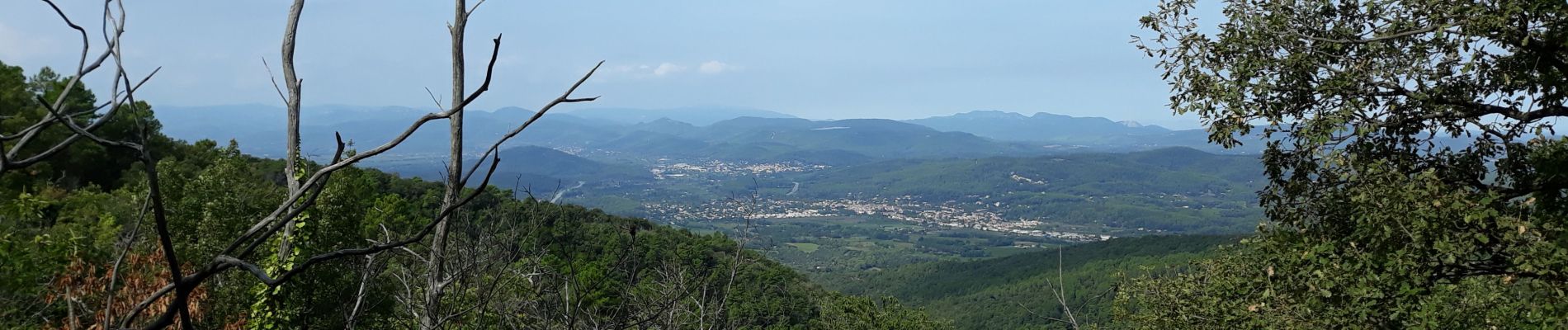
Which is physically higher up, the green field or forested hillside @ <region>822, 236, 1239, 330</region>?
forested hillside @ <region>822, 236, 1239, 330</region>

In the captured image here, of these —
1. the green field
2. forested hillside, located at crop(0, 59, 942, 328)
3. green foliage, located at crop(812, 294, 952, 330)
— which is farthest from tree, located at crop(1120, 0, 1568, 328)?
the green field

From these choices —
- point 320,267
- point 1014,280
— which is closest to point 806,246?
point 1014,280

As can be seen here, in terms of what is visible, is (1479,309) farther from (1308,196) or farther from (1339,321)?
(1308,196)

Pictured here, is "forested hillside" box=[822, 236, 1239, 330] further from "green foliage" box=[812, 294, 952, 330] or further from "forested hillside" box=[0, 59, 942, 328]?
"forested hillside" box=[0, 59, 942, 328]

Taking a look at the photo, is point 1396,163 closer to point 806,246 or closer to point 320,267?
point 320,267

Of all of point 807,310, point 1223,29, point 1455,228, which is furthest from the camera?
point 807,310

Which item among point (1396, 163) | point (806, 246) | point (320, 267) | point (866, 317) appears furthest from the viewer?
point (806, 246)

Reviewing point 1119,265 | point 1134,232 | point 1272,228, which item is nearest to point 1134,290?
point 1272,228

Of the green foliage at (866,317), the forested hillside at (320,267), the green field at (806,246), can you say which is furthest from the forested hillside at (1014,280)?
the forested hillside at (320,267)
